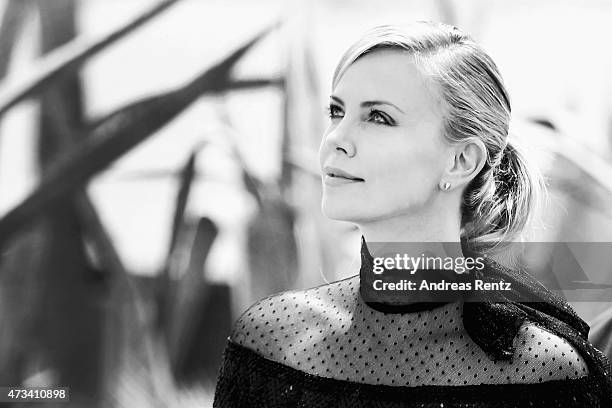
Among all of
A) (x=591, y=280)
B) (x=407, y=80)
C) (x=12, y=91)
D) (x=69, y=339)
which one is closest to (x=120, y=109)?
(x=12, y=91)

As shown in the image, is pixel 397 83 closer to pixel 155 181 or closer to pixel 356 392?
pixel 356 392

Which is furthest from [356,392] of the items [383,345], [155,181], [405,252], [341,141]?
[155,181]

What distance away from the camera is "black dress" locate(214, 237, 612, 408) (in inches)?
31.6

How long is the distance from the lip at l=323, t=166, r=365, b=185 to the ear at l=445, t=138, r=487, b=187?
10 cm

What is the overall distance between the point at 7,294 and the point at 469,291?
3.13 ft

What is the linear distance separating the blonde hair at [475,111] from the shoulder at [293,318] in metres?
0.17

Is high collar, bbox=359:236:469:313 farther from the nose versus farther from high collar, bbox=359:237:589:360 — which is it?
the nose

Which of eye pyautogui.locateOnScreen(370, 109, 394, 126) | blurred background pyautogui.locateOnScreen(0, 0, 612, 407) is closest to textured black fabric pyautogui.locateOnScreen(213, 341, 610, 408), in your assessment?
eye pyautogui.locateOnScreen(370, 109, 394, 126)

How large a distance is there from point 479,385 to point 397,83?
13.0 inches

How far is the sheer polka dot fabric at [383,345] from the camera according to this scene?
2.68ft

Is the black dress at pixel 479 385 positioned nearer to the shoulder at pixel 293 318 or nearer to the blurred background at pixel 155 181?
the shoulder at pixel 293 318

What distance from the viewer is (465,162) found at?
0.87m

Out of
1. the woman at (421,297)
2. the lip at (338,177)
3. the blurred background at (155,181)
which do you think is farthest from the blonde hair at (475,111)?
the blurred background at (155,181)

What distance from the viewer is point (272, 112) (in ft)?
4.70
